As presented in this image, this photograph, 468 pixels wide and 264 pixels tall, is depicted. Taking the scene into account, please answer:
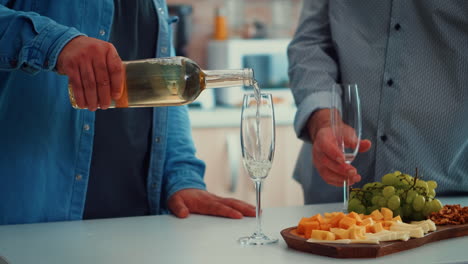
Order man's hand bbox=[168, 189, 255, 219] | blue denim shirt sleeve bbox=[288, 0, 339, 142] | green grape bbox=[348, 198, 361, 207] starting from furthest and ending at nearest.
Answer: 1. blue denim shirt sleeve bbox=[288, 0, 339, 142]
2. man's hand bbox=[168, 189, 255, 219]
3. green grape bbox=[348, 198, 361, 207]

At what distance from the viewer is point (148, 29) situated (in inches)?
66.7

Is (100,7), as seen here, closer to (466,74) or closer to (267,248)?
(267,248)

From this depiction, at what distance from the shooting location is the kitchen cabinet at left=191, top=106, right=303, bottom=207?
3.65 metres

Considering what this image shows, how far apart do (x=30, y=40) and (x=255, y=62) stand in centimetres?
291

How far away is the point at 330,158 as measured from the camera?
1576 millimetres

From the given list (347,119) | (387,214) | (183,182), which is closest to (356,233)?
(387,214)

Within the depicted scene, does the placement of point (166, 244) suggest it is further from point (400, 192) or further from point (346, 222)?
point (400, 192)

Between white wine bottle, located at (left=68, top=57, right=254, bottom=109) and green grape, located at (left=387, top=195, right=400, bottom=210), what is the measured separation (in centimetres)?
33

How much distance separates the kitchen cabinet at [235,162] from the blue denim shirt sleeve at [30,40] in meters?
2.34

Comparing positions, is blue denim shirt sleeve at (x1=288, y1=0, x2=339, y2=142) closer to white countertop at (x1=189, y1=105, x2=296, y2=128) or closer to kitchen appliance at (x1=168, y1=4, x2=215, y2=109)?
white countertop at (x1=189, y1=105, x2=296, y2=128)

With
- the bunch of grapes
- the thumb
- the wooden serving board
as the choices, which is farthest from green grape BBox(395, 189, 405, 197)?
the thumb

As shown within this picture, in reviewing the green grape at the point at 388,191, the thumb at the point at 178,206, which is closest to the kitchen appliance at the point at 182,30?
the thumb at the point at 178,206

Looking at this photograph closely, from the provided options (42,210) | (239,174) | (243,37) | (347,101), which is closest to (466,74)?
(347,101)

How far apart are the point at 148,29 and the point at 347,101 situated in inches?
21.1
